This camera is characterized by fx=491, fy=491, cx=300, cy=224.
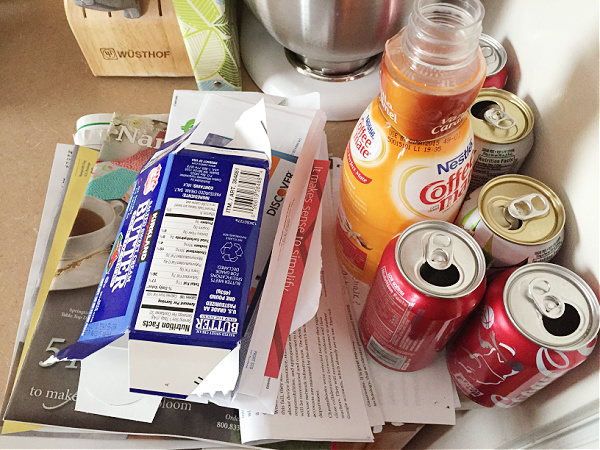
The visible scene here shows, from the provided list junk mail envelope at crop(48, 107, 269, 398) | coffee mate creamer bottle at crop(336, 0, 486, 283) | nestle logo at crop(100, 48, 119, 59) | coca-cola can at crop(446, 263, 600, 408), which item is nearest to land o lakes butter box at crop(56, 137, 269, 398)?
junk mail envelope at crop(48, 107, 269, 398)

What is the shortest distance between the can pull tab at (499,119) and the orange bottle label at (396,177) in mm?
64

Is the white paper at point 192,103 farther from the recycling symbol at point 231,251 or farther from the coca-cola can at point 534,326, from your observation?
the coca-cola can at point 534,326

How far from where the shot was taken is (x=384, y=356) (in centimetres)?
50

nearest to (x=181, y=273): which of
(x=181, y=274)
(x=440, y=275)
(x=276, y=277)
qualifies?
(x=181, y=274)

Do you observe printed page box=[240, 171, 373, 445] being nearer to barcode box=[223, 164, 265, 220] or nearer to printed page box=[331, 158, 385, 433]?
printed page box=[331, 158, 385, 433]

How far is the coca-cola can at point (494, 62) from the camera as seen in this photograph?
0.52 m

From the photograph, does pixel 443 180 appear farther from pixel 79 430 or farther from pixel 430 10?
pixel 79 430

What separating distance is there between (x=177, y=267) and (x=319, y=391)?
0.19 metres

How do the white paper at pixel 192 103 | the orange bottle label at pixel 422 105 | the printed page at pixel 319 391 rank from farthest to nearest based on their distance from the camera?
the white paper at pixel 192 103 → the printed page at pixel 319 391 → the orange bottle label at pixel 422 105

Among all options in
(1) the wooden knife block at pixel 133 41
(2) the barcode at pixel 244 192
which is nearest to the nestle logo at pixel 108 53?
(1) the wooden knife block at pixel 133 41

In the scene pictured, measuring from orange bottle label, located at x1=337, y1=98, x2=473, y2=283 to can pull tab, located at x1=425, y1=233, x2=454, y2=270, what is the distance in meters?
0.03

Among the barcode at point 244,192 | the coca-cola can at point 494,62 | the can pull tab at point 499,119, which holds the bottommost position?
the barcode at point 244,192

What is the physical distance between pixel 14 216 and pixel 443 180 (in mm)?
522

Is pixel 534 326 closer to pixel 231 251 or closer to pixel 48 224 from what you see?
pixel 231 251
